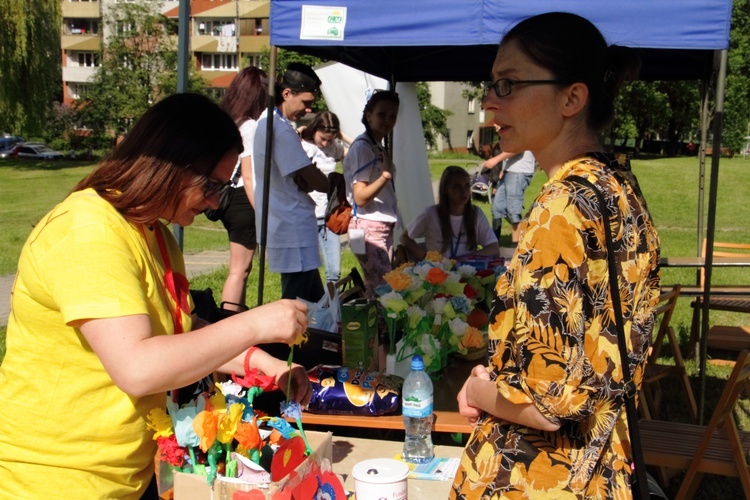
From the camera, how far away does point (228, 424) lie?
1.67m

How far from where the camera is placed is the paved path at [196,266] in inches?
312

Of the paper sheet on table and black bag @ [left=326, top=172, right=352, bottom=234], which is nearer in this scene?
the paper sheet on table

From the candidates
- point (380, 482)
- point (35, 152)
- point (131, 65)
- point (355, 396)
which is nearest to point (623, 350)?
point (380, 482)

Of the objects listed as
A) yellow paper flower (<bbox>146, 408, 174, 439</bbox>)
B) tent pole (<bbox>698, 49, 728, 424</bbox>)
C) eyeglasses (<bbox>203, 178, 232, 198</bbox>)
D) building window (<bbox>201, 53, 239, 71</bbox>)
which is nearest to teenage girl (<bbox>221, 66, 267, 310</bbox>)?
tent pole (<bbox>698, 49, 728, 424</bbox>)

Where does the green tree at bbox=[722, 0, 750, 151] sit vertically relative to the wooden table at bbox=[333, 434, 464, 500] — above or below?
above

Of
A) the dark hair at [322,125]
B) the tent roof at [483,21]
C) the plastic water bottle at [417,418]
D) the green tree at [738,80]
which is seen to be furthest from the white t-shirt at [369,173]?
the green tree at [738,80]

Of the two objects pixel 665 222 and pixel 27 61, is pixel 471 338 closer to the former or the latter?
pixel 665 222

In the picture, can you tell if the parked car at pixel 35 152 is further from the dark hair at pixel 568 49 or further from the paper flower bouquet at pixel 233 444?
the dark hair at pixel 568 49

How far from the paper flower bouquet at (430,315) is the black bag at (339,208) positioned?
5.81 ft

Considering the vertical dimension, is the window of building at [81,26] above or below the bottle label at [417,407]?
above

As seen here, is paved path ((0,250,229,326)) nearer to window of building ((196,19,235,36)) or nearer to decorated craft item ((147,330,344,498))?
decorated craft item ((147,330,344,498))

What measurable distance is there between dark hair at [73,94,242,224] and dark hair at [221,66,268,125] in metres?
3.26

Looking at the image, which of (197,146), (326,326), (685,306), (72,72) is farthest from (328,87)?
(72,72)

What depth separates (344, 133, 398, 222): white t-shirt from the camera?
5148 mm
